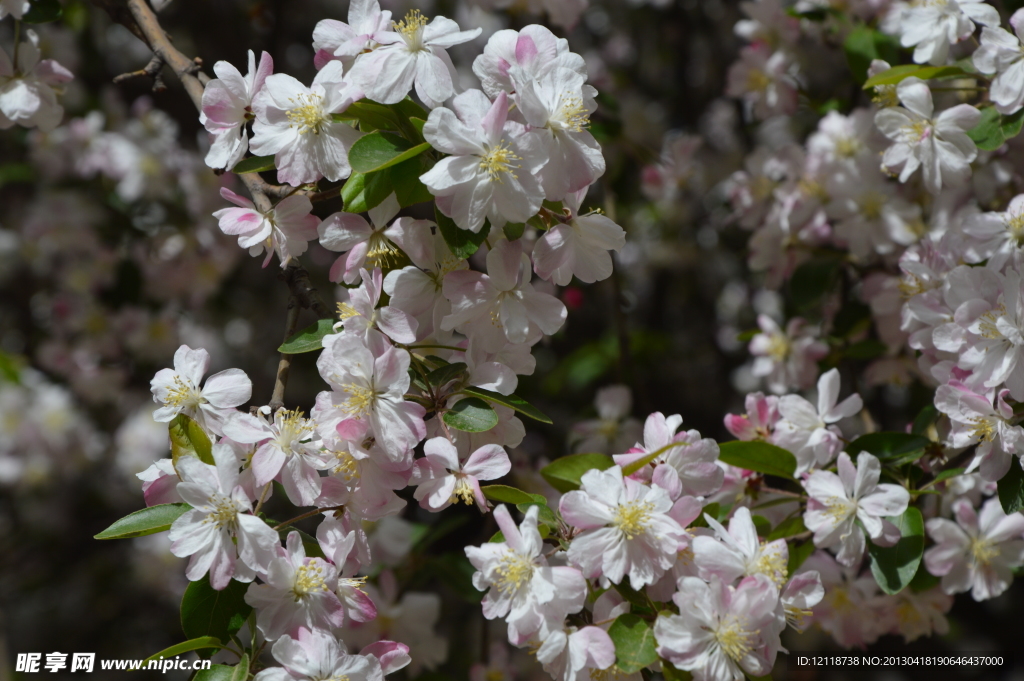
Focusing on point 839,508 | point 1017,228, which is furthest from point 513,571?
point 1017,228

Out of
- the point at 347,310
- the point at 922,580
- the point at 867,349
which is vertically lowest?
the point at 922,580

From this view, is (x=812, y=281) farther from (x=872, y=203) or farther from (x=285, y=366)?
(x=285, y=366)

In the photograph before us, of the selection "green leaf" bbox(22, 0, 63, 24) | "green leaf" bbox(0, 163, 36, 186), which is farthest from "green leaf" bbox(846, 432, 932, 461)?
"green leaf" bbox(0, 163, 36, 186)

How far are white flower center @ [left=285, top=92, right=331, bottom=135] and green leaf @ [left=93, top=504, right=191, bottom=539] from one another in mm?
417

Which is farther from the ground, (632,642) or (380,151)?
(380,151)

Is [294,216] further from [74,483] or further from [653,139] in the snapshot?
[74,483]

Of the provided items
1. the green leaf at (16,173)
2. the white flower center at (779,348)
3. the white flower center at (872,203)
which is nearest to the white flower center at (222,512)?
the white flower center at (779,348)

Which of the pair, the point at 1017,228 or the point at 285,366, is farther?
the point at 1017,228

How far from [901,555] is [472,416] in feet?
1.92

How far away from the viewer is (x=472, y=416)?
0.82 m

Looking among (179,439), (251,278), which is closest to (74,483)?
(251,278)

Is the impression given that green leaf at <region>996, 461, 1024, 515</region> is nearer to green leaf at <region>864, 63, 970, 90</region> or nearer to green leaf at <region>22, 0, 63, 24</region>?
green leaf at <region>864, 63, 970, 90</region>

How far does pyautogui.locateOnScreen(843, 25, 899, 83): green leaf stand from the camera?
54.6 inches

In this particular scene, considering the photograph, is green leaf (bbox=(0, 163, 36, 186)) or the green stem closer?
the green stem
